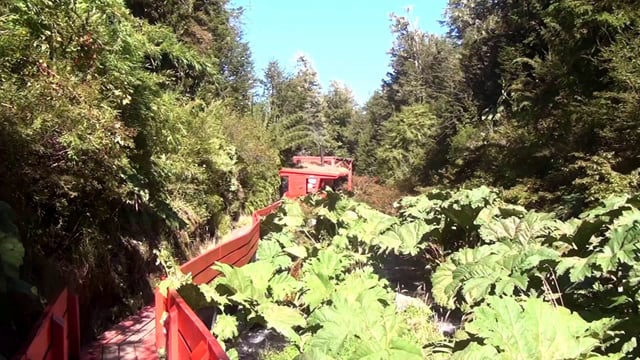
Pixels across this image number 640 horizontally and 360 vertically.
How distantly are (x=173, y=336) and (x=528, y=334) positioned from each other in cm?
246

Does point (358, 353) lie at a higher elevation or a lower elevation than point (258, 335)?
higher

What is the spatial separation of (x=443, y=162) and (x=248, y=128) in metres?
6.89

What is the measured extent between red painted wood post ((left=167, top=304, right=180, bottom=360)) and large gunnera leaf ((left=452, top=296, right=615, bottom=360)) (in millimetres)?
1953

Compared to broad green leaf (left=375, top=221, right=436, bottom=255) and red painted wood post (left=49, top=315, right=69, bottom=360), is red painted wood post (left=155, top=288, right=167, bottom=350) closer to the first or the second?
red painted wood post (left=49, top=315, right=69, bottom=360)

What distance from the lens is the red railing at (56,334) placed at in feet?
10.8

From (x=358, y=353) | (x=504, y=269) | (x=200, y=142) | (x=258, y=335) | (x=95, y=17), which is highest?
(x=95, y=17)

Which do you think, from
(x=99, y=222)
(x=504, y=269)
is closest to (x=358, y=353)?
(x=504, y=269)

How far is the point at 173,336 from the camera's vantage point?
4.45m

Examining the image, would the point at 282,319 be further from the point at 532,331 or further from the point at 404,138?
the point at 404,138

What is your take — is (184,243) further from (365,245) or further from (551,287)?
(551,287)

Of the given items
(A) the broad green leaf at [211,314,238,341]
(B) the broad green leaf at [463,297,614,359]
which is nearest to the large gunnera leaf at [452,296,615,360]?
(B) the broad green leaf at [463,297,614,359]

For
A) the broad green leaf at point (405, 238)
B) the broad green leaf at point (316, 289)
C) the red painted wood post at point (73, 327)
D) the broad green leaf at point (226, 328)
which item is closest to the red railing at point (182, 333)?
the broad green leaf at point (226, 328)

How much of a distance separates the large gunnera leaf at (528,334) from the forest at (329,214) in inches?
0.5

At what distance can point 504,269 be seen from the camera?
4.82 meters
